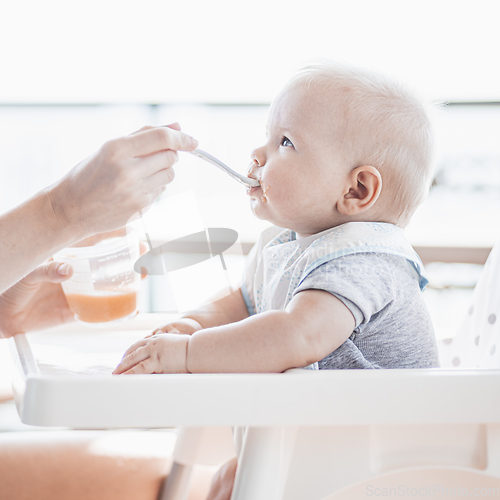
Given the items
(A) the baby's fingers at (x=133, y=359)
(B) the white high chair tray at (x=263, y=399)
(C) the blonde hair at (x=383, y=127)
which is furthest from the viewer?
(C) the blonde hair at (x=383, y=127)

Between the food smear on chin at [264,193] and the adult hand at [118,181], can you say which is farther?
the food smear on chin at [264,193]

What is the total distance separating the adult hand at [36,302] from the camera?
2.47 ft

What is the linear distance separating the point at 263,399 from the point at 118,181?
284 millimetres

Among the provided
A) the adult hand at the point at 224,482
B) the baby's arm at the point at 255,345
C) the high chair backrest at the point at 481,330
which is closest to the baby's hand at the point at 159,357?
the baby's arm at the point at 255,345

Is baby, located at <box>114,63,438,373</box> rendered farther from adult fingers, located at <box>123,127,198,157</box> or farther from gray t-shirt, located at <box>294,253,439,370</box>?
adult fingers, located at <box>123,127,198,157</box>

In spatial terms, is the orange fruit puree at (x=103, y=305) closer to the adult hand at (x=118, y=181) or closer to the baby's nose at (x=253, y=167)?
the adult hand at (x=118, y=181)

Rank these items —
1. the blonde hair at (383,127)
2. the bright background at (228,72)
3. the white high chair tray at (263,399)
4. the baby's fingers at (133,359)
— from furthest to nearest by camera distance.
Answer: the bright background at (228,72) → the blonde hair at (383,127) → the baby's fingers at (133,359) → the white high chair tray at (263,399)

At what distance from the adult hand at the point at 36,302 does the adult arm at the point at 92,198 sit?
0.39 feet

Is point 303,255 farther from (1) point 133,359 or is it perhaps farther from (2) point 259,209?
(1) point 133,359

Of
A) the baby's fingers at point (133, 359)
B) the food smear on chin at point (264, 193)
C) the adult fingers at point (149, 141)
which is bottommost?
the baby's fingers at point (133, 359)

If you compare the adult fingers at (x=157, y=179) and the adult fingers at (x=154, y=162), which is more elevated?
the adult fingers at (x=154, y=162)

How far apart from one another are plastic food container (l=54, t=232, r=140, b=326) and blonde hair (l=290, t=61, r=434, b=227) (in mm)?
324

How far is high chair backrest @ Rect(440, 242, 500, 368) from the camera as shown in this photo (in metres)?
0.77

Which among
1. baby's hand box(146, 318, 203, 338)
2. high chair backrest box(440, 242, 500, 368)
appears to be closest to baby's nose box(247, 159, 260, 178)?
baby's hand box(146, 318, 203, 338)
